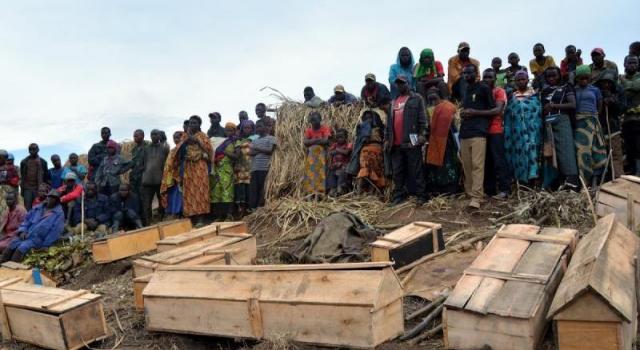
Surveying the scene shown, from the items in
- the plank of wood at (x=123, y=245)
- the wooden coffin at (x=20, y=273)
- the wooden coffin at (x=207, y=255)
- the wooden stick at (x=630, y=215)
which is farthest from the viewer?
the plank of wood at (x=123, y=245)

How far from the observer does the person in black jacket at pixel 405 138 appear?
711cm

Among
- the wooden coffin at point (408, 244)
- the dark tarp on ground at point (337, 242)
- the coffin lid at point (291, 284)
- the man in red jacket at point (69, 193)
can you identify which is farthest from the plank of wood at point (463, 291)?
the man in red jacket at point (69, 193)

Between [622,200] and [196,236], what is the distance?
408cm

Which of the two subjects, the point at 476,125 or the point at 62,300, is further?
the point at 476,125

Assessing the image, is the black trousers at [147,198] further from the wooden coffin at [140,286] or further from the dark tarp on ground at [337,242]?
the wooden coffin at [140,286]

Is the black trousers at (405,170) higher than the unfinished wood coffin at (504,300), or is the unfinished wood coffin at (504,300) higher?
the black trousers at (405,170)

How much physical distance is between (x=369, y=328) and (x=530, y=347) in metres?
0.88

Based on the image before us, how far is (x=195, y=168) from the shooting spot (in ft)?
29.5

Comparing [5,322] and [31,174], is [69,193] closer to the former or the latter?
[31,174]

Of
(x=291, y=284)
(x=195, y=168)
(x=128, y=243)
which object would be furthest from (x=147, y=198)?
(x=291, y=284)

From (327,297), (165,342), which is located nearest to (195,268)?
(165,342)

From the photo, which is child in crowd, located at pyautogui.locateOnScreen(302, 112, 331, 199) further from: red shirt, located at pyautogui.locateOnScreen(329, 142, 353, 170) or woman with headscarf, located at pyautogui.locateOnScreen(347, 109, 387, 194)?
woman with headscarf, located at pyautogui.locateOnScreen(347, 109, 387, 194)

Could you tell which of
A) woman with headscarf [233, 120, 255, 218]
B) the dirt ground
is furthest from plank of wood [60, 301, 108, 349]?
woman with headscarf [233, 120, 255, 218]

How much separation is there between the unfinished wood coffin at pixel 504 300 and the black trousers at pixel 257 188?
5713 mm
